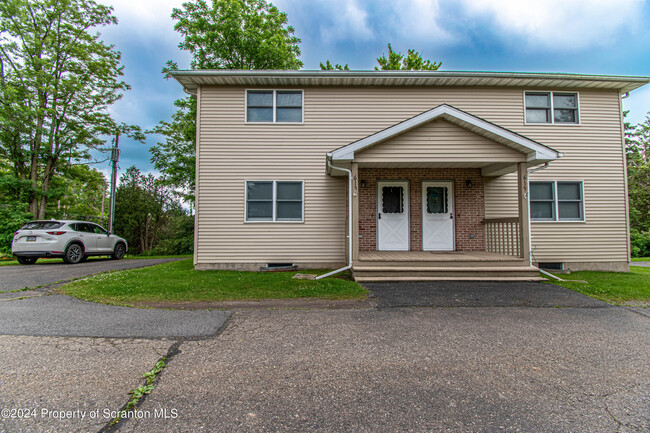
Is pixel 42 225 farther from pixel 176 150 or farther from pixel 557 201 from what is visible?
pixel 557 201

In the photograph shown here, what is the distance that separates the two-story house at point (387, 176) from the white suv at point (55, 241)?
5.08 meters

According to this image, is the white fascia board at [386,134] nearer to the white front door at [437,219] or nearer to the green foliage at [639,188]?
the white front door at [437,219]

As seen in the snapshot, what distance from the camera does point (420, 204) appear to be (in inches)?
330

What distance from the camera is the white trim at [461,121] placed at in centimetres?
633

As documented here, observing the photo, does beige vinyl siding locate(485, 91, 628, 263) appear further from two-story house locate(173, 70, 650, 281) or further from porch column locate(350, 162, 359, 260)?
porch column locate(350, 162, 359, 260)

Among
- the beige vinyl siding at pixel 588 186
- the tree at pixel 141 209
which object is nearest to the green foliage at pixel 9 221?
the tree at pixel 141 209

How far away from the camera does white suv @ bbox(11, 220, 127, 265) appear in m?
9.05

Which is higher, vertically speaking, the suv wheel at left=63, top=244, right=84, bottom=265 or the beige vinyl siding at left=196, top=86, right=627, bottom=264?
the beige vinyl siding at left=196, top=86, right=627, bottom=264

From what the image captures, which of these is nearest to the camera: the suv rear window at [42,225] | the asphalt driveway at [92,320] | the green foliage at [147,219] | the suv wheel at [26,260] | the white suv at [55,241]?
the asphalt driveway at [92,320]

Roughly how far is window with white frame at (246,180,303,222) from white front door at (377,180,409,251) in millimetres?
2354

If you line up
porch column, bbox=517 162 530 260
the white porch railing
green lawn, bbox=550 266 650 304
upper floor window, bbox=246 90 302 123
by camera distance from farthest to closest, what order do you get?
upper floor window, bbox=246 90 302 123, the white porch railing, porch column, bbox=517 162 530 260, green lawn, bbox=550 266 650 304

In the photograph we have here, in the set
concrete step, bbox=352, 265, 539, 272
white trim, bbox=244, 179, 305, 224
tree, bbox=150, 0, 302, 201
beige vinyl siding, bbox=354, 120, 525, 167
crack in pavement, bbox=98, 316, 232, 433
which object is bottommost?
crack in pavement, bbox=98, 316, 232, 433

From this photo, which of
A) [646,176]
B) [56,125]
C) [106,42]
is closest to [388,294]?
[56,125]

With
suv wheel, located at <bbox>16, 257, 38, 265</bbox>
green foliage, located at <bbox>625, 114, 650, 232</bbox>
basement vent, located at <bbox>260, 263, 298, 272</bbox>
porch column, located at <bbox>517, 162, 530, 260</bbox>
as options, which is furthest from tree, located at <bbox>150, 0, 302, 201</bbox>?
green foliage, located at <bbox>625, 114, 650, 232</bbox>
